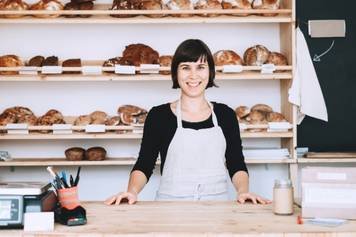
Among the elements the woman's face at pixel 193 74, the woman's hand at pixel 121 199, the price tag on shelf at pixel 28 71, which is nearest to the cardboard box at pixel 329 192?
the woman's hand at pixel 121 199

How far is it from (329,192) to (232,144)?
3.32 ft

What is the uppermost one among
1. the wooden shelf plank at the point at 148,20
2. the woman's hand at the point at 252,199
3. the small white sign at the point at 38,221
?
the wooden shelf plank at the point at 148,20

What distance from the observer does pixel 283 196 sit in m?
1.98

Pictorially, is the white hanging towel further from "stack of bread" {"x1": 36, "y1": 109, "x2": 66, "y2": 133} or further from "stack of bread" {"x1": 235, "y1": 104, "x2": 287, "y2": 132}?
"stack of bread" {"x1": 36, "y1": 109, "x2": 66, "y2": 133}

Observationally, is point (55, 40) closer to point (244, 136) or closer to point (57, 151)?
point (57, 151)

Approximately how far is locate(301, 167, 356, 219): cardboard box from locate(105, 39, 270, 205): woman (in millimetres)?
774

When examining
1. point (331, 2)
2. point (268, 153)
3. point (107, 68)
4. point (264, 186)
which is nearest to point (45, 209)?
point (107, 68)

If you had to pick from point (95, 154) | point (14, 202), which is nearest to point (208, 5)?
point (95, 154)

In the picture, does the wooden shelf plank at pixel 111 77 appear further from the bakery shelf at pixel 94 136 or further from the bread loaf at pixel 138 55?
the bakery shelf at pixel 94 136

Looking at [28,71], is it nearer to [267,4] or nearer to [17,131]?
[17,131]

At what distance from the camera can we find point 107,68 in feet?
12.0

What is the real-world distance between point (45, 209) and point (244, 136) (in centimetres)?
207

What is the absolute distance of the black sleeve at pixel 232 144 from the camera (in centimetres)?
282

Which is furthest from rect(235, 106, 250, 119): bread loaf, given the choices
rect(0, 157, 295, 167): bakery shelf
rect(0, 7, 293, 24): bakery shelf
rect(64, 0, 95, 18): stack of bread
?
rect(64, 0, 95, 18): stack of bread
